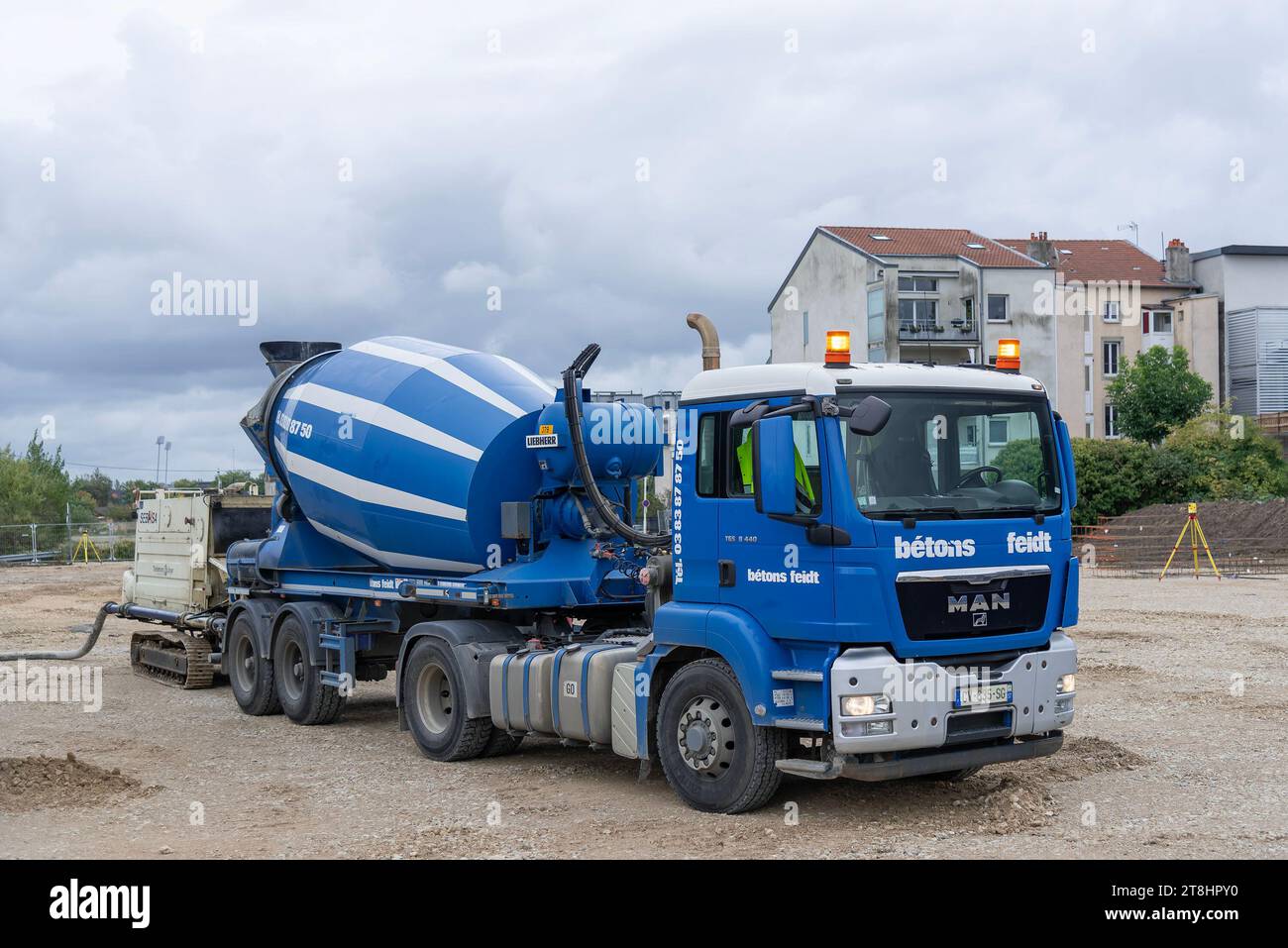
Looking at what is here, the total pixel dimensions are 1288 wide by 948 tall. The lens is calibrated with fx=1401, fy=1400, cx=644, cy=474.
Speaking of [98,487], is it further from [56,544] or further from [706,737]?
[706,737]

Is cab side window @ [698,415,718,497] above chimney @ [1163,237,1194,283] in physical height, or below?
below

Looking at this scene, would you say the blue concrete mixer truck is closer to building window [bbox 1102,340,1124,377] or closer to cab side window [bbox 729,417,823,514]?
cab side window [bbox 729,417,823,514]

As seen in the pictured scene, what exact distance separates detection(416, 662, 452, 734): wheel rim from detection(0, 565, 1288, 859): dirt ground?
391 mm

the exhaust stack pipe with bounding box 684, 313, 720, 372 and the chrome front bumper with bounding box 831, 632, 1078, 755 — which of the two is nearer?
the chrome front bumper with bounding box 831, 632, 1078, 755

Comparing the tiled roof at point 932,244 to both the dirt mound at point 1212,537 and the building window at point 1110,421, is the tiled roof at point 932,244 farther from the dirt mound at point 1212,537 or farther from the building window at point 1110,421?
the dirt mound at point 1212,537

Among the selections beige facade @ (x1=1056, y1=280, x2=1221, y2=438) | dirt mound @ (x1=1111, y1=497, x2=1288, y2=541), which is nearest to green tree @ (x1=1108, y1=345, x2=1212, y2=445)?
beige facade @ (x1=1056, y1=280, x2=1221, y2=438)

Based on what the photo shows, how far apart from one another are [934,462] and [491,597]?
14.1 ft

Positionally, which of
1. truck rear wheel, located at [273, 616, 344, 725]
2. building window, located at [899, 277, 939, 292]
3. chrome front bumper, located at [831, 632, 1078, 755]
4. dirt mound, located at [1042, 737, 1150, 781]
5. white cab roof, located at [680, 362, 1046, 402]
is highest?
building window, located at [899, 277, 939, 292]

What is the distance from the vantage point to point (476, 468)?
11945 millimetres

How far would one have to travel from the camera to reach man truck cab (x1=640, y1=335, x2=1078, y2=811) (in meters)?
8.47

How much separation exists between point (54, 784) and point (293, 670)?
13.3ft

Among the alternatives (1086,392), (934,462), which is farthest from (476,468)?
(1086,392)

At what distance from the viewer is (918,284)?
58500 millimetres
